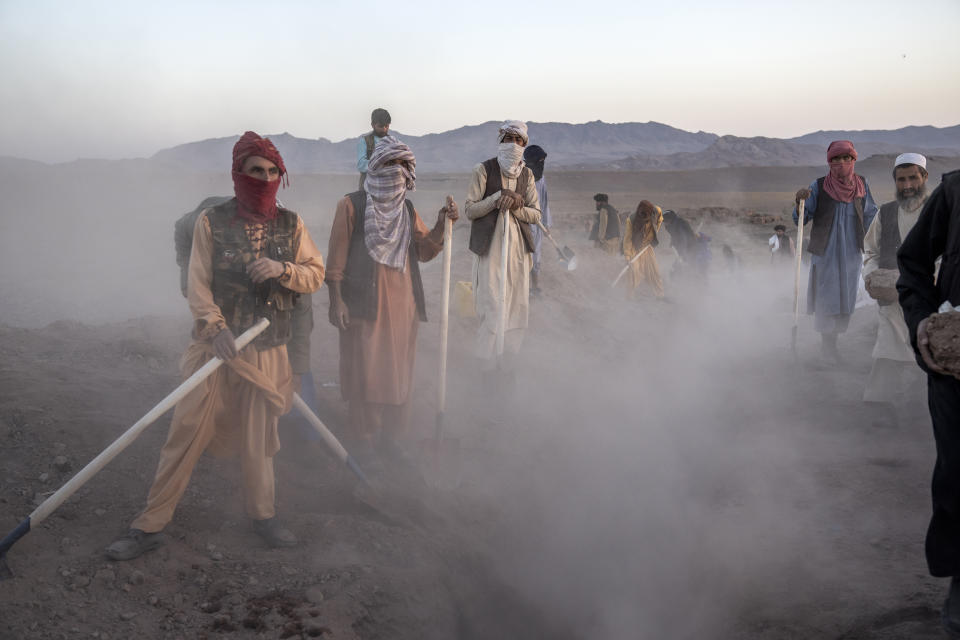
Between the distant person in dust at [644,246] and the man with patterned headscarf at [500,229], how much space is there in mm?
6661

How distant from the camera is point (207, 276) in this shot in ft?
11.3

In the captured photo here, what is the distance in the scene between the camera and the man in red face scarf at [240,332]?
11.2 feet

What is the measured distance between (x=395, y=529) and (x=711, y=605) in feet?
5.41

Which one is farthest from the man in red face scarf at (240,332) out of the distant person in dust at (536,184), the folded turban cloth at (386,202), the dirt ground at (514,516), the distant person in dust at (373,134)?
the distant person in dust at (536,184)

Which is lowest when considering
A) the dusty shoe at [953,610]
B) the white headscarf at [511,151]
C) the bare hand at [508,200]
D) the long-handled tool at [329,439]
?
the dusty shoe at [953,610]

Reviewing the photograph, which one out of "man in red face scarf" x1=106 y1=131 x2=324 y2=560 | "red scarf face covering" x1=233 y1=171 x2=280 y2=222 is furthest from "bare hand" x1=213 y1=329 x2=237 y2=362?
"red scarf face covering" x1=233 y1=171 x2=280 y2=222

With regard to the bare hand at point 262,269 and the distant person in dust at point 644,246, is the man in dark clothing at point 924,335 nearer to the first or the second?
the bare hand at point 262,269

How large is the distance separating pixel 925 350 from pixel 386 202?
2961 mm

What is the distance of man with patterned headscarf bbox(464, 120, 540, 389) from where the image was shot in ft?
19.3

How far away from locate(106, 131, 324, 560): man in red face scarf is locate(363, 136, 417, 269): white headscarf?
2.88 feet

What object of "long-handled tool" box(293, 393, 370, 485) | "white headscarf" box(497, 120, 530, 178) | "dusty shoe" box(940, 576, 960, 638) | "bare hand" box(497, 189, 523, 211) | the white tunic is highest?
"white headscarf" box(497, 120, 530, 178)

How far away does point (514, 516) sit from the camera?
15.9ft

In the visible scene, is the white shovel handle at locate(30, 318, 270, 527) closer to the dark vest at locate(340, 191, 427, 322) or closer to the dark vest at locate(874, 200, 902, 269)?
the dark vest at locate(340, 191, 427, 322)

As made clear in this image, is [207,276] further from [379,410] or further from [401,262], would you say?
[379,410]
